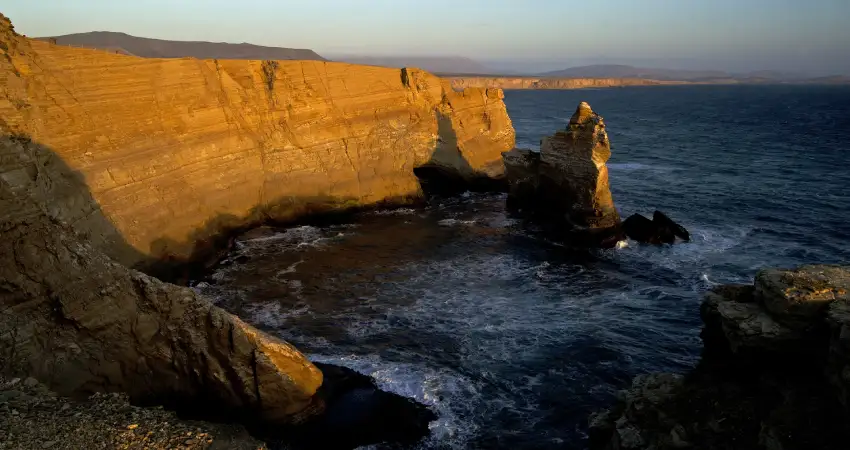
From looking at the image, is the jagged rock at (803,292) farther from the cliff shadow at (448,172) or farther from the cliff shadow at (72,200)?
the cliff shadow at (448,172)

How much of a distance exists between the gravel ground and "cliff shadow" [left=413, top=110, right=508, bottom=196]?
1111 inches

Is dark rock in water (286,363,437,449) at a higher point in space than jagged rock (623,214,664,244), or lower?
lower

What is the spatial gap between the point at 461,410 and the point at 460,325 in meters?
5.33

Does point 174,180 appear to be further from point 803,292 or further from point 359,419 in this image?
point 803,292

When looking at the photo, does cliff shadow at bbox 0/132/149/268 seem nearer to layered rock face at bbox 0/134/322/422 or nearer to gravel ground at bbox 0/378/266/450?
layered rock face at bbox 0/134/322/422

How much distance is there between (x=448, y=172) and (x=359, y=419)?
2722 cm

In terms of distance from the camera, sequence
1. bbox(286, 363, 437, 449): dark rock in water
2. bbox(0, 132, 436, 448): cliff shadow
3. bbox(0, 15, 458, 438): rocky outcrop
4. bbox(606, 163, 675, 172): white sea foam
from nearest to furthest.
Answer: bbox(0, 132, 436, 448): cliff shadow → bbox(0, 15, 458, 438): rocky outcrop → bbox(286, 363, 437, 449): dark rock in water → bbox(606, 163, 675, 172): white sea foam

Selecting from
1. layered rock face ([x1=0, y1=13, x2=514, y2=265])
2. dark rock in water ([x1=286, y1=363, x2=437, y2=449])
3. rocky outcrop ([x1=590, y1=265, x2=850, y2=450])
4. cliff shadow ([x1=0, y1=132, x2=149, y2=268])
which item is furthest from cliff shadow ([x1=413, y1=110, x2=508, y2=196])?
rocky outcrop ([x1=590, y1=265, x2=850, y2=450])

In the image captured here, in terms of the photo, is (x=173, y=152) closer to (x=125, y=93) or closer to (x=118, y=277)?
(x=125, y=93)

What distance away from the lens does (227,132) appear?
29.0 metres

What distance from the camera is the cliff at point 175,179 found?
42.6 feet

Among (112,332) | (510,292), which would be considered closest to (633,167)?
(510,292)

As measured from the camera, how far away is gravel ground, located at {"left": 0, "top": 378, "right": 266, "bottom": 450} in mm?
10445

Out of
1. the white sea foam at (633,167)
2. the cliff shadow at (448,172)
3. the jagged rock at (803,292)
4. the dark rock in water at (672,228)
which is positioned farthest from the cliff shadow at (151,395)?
the white sea foam at (633,167)
